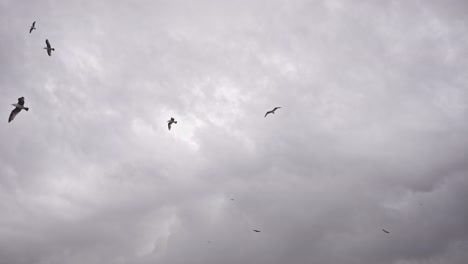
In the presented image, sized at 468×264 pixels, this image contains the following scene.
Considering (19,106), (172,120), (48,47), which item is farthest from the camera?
(172,120)

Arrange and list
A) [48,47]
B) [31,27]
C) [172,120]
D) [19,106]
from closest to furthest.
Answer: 1. [19,106]
2. [48,47]
3. [31,27]
4. [172,120]

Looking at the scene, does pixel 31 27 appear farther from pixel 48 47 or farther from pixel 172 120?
pixel 172 120

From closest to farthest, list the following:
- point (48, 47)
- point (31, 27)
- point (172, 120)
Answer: point (48, 47), point (31, 27), point (172, 120)

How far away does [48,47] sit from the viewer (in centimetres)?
8938

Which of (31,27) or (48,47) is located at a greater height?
(31,27)

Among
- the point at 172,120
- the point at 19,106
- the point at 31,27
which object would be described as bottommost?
the point at 19,106

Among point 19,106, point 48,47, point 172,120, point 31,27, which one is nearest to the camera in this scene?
point 19,106

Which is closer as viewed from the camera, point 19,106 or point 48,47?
point 19,106

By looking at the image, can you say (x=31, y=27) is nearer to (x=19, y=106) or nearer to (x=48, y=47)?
(x=48, y=47)

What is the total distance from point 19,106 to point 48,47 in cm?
2746

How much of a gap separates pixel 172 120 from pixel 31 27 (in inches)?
1805

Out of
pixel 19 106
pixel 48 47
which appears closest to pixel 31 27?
pixel 48 47

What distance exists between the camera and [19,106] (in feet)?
222

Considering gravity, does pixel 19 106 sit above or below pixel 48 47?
below
